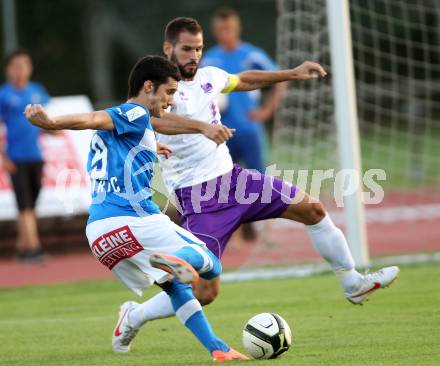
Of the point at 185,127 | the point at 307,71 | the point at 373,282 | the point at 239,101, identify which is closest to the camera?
the point at 185,127

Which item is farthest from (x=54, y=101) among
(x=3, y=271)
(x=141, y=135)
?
(x=141, y=135)

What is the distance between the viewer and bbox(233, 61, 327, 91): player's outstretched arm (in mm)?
7563

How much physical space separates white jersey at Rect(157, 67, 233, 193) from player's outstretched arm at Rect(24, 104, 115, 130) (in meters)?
1.40

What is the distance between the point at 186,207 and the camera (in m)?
7.56

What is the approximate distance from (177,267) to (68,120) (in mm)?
1008

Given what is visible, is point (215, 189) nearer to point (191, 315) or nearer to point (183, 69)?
point (183, 69)

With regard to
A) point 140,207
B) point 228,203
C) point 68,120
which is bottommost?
point 228,203

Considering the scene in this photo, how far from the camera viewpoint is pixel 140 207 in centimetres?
636

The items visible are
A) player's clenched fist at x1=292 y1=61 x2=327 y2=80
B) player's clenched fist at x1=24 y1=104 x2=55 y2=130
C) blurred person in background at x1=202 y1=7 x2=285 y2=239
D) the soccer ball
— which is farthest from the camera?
blurred person in background at x1=202 y1=7 x2=285 y2=239

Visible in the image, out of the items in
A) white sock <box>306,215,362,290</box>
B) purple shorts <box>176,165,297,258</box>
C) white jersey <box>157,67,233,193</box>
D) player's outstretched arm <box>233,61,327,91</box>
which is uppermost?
player's outstretched arm <box>233,61,327,91</box>

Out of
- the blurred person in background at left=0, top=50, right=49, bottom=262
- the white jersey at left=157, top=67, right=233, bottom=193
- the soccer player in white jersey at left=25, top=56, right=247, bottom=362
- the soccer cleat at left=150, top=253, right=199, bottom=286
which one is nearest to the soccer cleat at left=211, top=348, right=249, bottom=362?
the soccer player in white jersey at left=25, top=56, right=247, bottom=362

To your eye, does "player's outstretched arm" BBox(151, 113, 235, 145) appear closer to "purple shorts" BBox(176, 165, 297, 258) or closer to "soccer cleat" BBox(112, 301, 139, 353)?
"purple shorts" BBox(176, 165, 297, 258)

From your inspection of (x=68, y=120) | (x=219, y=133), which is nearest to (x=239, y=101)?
(x=219, y=133)

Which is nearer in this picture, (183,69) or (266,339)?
(266,339)
